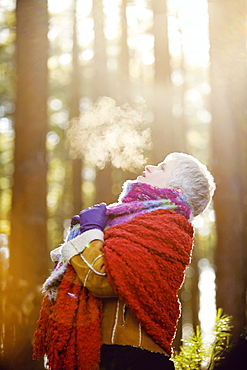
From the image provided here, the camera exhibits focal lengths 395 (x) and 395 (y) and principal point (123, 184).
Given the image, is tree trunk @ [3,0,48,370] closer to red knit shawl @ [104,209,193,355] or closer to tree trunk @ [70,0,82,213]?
tree trunk @ [70,0,82,213]

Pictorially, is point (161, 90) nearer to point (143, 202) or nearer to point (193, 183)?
point (193, 183)

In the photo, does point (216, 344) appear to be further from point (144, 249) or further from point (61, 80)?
point (61, 80)

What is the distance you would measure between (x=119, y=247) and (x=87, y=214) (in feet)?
0.91

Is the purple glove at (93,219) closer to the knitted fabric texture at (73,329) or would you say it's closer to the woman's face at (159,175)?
the knitted fabric texture at (73,329)

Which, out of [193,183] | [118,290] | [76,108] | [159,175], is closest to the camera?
[118,290]

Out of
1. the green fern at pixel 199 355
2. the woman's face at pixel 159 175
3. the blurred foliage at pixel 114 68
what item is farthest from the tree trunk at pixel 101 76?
the woman's face at pixel 159 175

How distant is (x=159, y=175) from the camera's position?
101 inches

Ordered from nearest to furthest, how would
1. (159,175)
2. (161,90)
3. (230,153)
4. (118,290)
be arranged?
(118,290)
(159,175)
(230,153)
(161,90)

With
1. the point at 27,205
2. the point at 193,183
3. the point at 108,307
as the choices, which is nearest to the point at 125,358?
the point at 108,307

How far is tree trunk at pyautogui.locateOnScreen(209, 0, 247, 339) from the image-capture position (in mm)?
5773

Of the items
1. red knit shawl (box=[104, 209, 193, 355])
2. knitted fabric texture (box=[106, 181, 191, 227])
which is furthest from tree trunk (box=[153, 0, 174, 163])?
red knit shawl (box=[104, 209, 193, 355])

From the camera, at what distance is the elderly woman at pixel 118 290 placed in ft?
6.52

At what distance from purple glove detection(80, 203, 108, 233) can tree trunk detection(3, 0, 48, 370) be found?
11.2ft

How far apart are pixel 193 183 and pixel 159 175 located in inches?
9.3
